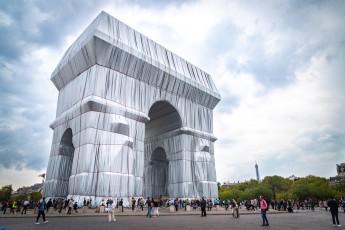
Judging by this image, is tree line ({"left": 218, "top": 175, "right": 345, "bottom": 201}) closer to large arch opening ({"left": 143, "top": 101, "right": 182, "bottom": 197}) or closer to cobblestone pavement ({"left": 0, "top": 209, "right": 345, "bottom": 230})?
large arch opening ({"left": 143, "top": 101, "right": 182, "bottom": 197})

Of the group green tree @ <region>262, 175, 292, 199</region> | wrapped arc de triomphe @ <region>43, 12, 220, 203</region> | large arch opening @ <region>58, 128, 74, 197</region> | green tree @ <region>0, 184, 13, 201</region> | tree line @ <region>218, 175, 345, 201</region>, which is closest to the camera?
wrapped arc de triomphe @ <region>43, 12, 220, 203</region>

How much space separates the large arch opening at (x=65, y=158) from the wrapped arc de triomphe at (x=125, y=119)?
105 mm

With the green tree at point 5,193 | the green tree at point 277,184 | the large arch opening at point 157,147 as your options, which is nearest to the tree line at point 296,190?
the green tree at point 277,184

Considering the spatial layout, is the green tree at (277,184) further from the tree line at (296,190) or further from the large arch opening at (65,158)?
the large arch opening at (65,158)

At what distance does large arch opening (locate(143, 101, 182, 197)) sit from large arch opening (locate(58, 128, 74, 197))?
37.7 ft

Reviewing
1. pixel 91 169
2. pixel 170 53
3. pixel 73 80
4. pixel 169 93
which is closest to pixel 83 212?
pixel 91 169

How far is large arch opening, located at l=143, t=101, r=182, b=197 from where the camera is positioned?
116 ft

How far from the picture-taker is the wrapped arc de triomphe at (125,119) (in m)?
24.2

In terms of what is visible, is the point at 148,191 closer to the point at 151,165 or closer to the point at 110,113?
the point at 151,165

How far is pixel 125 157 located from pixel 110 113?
450 centimetres

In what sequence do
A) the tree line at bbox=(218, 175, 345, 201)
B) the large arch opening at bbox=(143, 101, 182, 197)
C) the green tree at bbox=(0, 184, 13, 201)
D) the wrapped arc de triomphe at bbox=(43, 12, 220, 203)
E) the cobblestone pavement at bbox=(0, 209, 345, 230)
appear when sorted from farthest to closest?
the green tree at bbox=(0, 184, 13, 201), the tree line at bbox=(218, 175, 345, 201), the large arch opening at bbox=(143, 101, 182, 197), the wrapped arc de triomphe at bbox=(43, 12, 220, 203), the cobblestone pavement at bbox=(0, 209, 345, 230)

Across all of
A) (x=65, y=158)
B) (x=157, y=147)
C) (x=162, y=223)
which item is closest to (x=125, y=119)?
(x=65, y=158)

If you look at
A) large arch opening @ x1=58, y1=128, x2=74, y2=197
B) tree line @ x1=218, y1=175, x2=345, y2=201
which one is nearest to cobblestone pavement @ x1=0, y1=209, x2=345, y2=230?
large arch opening @ x1=58, y1=128, x2=74, y2=197

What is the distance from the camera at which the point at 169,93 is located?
109 feet
